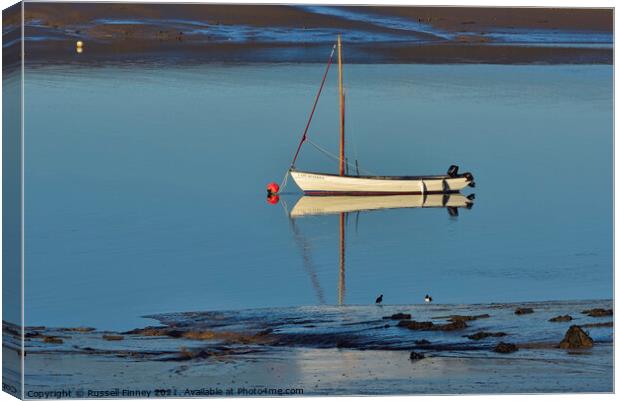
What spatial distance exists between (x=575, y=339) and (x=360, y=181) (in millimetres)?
3573

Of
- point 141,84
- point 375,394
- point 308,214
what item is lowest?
point 375,394

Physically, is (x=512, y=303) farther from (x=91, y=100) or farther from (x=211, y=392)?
(x=91, y=100)

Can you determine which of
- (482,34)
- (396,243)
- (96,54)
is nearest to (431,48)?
(482,34)

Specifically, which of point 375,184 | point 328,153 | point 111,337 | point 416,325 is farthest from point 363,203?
point 111,337

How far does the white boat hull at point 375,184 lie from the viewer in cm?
2697

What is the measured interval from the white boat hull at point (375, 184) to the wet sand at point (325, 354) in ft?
5.56

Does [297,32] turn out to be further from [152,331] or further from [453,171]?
[152,331]

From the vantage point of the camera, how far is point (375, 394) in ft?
83.8

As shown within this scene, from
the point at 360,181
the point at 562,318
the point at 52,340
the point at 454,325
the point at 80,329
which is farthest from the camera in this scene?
Answer: the point at 360,181

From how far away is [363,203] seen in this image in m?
27.9

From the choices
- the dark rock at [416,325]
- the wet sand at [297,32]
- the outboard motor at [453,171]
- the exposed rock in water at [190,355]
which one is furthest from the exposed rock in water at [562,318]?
the exposed rock in water at [190,355]

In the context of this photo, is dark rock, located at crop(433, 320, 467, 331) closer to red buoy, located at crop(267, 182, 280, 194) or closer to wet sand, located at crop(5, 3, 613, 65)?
red buoy, located at crop(267, 182, 280, 194)

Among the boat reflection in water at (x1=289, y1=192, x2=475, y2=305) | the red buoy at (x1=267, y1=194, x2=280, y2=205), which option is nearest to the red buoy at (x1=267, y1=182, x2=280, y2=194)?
the red buoy at (x1=267, y1=194, x2=280, y2=205)

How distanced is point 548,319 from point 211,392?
4.15 metres
